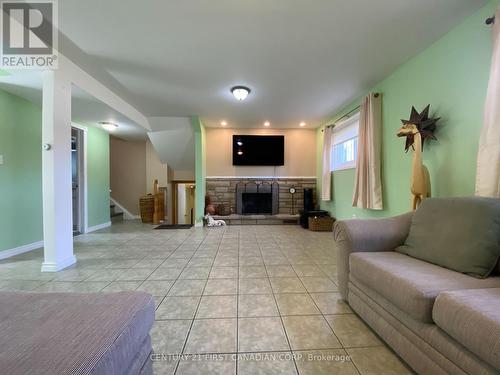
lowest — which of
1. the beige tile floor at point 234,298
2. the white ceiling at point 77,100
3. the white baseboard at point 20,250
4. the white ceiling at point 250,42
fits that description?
the beige tile floor at point 234,298

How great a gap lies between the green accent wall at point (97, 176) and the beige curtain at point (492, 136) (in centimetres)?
600

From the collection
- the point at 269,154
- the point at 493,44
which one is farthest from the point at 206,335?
the point at 269,154

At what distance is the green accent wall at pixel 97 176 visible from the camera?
4839 millimetres

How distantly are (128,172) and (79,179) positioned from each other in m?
2.10

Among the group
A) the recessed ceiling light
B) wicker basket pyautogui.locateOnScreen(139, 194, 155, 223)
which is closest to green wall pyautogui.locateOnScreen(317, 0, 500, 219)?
the recessed ceiling light

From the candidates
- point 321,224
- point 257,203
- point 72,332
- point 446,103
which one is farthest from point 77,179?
point 446,103

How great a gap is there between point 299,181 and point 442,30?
396cm

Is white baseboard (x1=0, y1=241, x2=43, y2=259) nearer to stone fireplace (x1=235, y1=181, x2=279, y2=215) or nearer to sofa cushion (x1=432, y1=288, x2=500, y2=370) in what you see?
stone fireplace (x1=235, y1=181, x2=279, y2=215)

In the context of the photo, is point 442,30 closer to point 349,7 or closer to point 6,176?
point 349,7

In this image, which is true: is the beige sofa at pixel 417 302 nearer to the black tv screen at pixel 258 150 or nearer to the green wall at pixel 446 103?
the green wall at pixel 446 103

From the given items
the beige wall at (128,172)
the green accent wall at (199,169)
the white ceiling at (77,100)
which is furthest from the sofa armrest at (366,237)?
the beige wall at (128,172)

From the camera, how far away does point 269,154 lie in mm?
5688

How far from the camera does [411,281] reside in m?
1.19

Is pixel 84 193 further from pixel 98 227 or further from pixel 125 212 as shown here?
pixel 125 212
